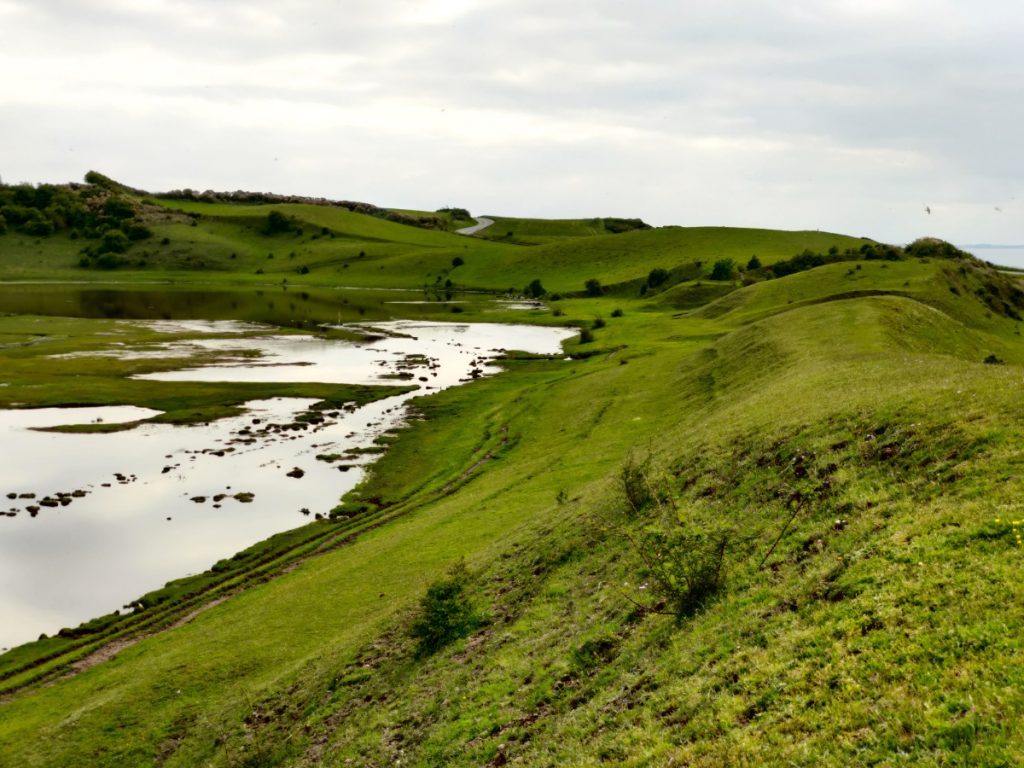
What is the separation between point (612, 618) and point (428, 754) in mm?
5966

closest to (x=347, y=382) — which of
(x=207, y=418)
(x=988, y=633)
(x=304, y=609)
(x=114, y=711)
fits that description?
(x=207, y=418)

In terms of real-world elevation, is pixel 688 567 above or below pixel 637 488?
above

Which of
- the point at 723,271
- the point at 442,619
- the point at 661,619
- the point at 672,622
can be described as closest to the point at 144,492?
the point at 442,619

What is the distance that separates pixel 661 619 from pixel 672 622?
1.81ft

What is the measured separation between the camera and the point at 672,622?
17703 millimetres

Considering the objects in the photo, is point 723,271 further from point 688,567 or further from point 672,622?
point 672,622

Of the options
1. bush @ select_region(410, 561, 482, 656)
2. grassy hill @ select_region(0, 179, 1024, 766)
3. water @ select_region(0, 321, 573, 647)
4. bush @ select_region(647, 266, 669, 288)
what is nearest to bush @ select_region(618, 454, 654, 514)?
grassy hill @ select_region(0, 179, 1024, 766)

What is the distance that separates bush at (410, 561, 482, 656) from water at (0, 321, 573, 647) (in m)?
21.4

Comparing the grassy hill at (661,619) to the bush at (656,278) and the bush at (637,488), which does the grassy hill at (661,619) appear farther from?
the bush at (656,278)

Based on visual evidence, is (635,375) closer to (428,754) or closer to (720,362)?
(720,362)

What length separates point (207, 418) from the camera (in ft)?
239

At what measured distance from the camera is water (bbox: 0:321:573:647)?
1512 inches

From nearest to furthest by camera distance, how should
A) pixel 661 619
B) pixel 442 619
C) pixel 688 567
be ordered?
pixel 661 619 < pixel 688 567 < pixel 442 619

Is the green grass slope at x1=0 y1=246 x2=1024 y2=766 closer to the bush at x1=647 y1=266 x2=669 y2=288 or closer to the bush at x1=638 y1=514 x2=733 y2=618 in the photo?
the bush at x1=638 y1=514 x2=733 y2=618
